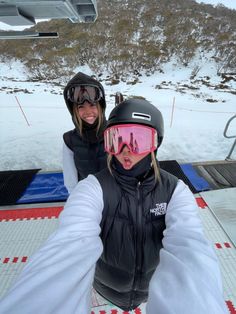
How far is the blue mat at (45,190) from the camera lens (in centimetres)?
354

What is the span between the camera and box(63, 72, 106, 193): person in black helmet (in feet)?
6.49

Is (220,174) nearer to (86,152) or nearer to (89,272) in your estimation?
(86,152)

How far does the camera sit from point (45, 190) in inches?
148

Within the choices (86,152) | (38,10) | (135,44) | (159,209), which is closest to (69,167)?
(86,152)

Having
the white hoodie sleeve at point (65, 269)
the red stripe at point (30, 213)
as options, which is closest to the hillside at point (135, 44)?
the red stripe at point (30, 213)

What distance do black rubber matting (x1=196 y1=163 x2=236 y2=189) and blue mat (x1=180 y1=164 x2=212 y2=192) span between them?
0.38ft

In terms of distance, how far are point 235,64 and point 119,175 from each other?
2110 centimetres

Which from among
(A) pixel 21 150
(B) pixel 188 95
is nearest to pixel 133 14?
(B) pixel 188 95

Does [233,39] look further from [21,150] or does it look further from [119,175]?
[119,175]

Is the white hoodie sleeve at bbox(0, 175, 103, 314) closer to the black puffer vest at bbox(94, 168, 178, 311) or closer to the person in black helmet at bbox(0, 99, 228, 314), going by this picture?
the person in black helmet at bbox(0, 99, 228, 314)

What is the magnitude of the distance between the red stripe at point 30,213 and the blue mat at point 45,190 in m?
0.21

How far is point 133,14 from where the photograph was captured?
1003 inches

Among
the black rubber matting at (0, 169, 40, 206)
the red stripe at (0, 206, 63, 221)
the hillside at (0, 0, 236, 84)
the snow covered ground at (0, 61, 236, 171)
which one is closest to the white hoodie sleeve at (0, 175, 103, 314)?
the red stripe at (0, 206, 63, 221)

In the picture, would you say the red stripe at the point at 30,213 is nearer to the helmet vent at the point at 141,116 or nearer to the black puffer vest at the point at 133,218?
the black puffer vest at the point at 133,218
